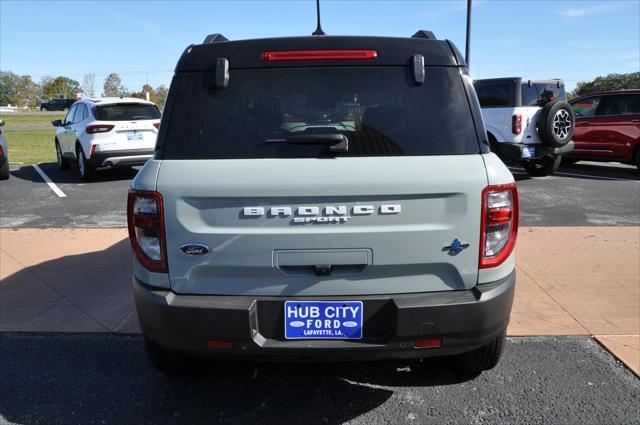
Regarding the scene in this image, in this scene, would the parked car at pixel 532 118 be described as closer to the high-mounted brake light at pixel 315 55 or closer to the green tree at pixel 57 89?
the high-mounted brake light at pixel 315 55

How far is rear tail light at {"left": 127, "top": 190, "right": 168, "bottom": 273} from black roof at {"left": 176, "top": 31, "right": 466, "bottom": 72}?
0.67 metres

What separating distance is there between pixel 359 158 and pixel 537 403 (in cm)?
170

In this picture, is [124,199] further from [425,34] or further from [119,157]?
[425,34]

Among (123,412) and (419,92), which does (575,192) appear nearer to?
(419,92)

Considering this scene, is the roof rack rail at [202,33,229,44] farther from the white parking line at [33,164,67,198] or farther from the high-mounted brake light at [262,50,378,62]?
the white parking line at [33,164,67,198]

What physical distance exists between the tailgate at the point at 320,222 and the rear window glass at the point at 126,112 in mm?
9121

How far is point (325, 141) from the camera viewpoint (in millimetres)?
2541

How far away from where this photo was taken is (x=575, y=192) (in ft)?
31.6

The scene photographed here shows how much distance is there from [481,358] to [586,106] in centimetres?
1122

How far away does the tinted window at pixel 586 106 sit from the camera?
1235cm

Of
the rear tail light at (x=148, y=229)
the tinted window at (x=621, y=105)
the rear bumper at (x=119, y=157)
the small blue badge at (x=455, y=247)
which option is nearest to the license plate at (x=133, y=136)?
the rear bumper at (x=119, y=157)

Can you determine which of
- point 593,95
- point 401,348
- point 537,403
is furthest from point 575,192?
point 401,348

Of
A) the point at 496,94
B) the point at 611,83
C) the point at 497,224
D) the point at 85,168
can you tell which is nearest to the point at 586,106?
the point at 496,94

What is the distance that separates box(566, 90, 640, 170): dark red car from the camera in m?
11.6
